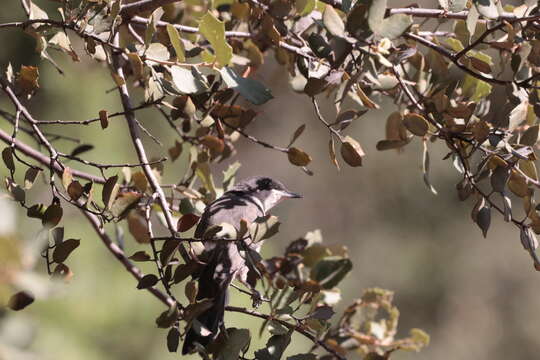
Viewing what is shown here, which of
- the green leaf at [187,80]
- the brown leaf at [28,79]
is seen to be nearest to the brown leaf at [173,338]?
the green leaf at [187,80]

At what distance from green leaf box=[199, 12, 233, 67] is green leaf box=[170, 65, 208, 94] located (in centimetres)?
6

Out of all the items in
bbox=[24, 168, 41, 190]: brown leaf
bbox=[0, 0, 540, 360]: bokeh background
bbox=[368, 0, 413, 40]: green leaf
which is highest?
bbox=[368, 0, 413, 40]: green leaf

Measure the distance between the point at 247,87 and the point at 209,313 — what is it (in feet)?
1.70

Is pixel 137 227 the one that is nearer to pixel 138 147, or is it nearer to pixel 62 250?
pixel 138 147

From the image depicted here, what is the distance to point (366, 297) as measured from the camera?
1.99 meters

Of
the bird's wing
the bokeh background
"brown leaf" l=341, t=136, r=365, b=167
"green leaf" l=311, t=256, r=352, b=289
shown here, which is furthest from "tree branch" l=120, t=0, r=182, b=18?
the bokeh background

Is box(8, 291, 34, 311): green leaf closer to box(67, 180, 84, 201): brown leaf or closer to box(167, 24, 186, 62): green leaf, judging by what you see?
box(67, 180, 84, 201): brown leaf

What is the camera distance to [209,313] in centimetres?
170

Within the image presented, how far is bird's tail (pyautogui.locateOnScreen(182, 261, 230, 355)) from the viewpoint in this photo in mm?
1540

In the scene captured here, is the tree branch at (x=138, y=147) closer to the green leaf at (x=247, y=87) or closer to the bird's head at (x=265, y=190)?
the green leaf at (x=247, y=87)

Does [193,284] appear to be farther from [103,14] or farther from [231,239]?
[103,14]

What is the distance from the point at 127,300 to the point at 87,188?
7.79ft

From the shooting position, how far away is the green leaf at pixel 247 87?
1.51 metres

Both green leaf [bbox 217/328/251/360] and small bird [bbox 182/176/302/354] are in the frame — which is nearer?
green leaf [bbox 217/328/251/360]
